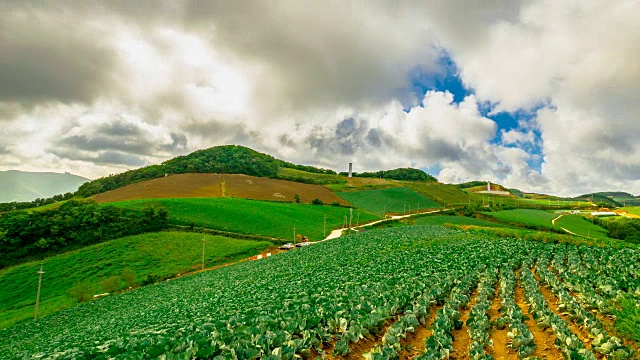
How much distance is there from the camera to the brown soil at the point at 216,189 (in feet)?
Answer: 400

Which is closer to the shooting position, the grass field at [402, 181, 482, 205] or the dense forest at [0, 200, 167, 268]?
the dense forest at [0, 200, 167, 268]

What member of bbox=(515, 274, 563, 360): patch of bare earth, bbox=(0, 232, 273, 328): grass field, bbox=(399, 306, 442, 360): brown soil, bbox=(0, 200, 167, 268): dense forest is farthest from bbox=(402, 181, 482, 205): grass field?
bbox=(399, 306, 442, 360): brown soil

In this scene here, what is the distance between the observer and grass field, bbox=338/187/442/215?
452 ft

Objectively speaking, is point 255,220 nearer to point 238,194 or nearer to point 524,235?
point 238,194

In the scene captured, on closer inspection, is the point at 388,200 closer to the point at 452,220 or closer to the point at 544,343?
the point at 452,220

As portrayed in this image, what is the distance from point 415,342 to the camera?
1015 cm

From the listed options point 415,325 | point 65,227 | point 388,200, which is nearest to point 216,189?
point 65,227

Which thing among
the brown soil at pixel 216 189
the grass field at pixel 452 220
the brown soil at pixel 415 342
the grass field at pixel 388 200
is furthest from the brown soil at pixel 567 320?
the brown soil at pixel 216 189

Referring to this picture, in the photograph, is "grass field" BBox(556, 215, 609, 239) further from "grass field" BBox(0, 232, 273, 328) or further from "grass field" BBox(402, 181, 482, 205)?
"grass field" BBox(0, 232, 273, 328)

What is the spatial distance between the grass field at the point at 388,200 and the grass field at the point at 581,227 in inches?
1821

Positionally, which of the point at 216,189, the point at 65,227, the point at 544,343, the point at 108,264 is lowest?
the point at 108,264

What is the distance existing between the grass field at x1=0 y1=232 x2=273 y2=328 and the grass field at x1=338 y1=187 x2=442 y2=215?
69665mm

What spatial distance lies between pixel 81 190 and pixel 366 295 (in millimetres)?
178278

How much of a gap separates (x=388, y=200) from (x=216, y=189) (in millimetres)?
76592
